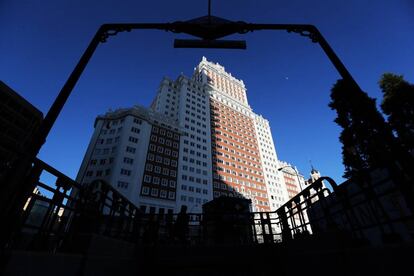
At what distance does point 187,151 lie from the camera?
57.0 m

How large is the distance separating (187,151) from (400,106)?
47875 millimetres

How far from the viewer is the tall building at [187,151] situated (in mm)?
42881

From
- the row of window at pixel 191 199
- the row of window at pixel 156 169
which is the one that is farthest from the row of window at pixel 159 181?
the row of window at pixel 191 199

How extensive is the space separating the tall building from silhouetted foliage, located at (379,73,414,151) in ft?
132

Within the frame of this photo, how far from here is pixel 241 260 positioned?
5.78 metres

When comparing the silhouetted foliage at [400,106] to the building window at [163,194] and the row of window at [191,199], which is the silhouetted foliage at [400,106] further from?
the row of window at [191,199]

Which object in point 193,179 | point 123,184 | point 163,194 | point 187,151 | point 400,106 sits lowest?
point 400,106

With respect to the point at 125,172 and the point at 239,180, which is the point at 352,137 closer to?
the point at 125,172

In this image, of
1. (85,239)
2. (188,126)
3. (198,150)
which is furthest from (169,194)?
(85,239)

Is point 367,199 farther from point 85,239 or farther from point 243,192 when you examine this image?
point 243,192

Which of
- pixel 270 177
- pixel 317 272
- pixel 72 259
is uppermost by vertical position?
pixel 270 177

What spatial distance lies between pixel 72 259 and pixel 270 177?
257 feet

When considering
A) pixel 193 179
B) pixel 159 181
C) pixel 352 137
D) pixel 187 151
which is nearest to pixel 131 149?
pixel 159 181

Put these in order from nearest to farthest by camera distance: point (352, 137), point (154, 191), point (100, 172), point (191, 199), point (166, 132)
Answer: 1. point (352, 137)
2. point (100, 172)
3. point (154, 191)
4. point (191, 199)
5. point (166, 132)
